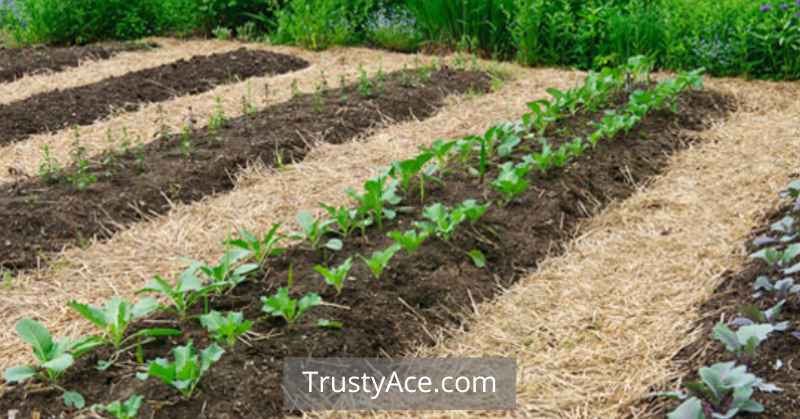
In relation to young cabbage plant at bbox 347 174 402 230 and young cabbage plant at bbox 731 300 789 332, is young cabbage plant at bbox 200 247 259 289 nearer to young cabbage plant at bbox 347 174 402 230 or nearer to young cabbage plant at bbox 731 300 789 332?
young cabbage plant at bbox 347 174 402 230

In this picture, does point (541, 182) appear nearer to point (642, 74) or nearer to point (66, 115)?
point (642, 74)

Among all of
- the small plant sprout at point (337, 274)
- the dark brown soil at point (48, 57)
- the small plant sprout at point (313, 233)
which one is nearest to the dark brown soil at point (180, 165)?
the small plant sprout at point (313, 233)

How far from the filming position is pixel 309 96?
262 inches

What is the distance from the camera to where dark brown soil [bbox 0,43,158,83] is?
8133mm

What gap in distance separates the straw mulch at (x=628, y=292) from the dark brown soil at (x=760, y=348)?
0.18 ft

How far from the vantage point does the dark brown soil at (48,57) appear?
8.13 m

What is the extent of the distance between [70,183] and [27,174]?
0.98ft

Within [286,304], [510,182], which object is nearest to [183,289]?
[286,304]

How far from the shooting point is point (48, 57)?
8570 mm

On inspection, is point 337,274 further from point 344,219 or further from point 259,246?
point 344,219

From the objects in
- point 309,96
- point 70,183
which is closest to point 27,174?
point 70,183

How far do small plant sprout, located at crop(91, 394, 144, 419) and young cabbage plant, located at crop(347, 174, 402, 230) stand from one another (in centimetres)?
152

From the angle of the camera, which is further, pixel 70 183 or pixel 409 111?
pixel 409 111

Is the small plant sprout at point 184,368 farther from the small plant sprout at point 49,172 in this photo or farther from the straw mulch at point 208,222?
the small plant sprout at point 49,172
